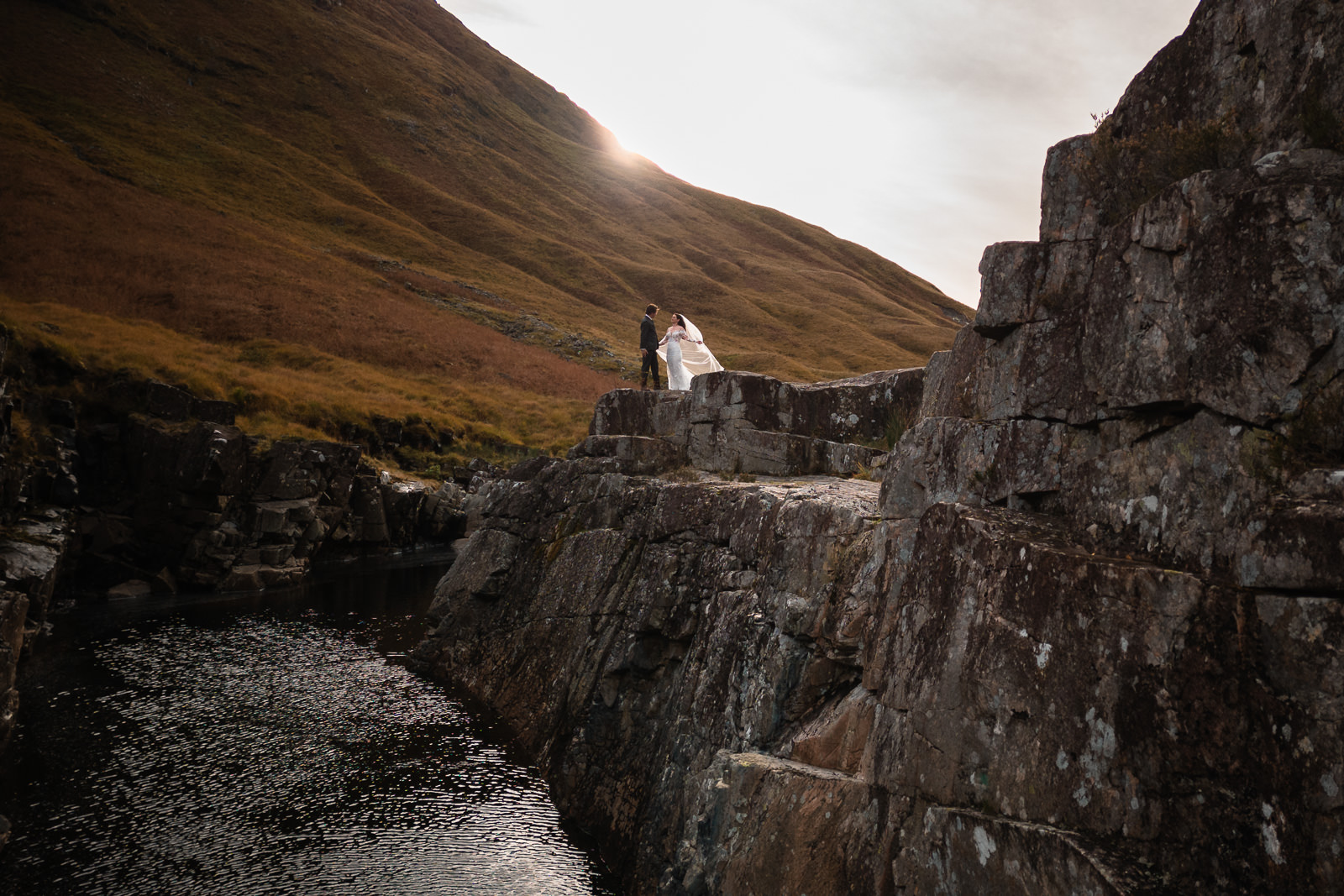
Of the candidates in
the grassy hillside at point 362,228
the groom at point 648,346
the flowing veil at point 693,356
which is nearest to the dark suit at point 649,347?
the groom at point 648,346

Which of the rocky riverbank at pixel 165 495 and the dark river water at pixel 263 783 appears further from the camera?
the rocky riverbank at pixel 165 495

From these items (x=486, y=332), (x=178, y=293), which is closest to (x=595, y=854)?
(x=178, y=293)

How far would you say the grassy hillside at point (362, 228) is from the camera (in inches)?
2781

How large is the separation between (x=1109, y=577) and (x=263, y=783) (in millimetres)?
18405

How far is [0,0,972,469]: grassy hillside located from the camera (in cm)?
7062

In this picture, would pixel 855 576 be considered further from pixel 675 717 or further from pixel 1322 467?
pixel 1322 467

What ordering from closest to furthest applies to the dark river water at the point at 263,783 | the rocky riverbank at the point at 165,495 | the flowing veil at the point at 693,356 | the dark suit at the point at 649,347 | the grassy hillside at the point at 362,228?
the dark river water at the point at 263,783
the flowing veil at the point at 693,356
the dark suit at the point at 649,347
the rocky riverbank at the point at 165,495
the grassy hillside at the point at 362,228

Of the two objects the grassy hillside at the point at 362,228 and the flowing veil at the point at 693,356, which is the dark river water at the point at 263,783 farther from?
the grassy hillside at the point at 362,228

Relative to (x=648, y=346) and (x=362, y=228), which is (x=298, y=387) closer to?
(x=648, y=346)

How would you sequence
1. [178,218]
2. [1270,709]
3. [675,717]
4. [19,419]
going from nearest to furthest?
[1270,709] < [675,717] < [19,419] < [178,218]

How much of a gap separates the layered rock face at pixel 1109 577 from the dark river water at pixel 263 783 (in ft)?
17.5

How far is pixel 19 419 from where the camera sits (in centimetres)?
3716

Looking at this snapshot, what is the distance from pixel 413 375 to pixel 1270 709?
70628 mm

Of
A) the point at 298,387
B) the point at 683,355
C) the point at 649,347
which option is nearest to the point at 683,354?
the point at 683,355
